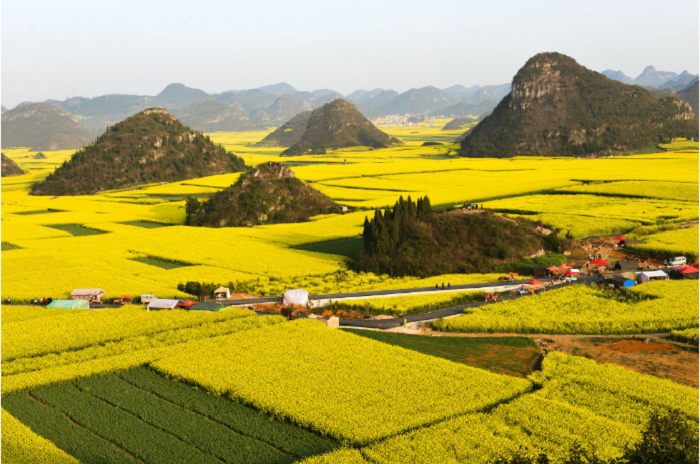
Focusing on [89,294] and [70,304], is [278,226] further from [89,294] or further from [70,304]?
[70,304]

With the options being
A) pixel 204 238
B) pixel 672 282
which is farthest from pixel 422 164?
pixel 672 282

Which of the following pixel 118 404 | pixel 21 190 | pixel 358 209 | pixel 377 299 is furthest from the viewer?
pixel 21 190

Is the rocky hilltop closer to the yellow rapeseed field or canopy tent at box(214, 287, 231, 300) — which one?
canopy tent at box(214, 287, 231, 300)

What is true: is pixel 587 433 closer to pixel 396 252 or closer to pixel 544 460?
pixel 544 460

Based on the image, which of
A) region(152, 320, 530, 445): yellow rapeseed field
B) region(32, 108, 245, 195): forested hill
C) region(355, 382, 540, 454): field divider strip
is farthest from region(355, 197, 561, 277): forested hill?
region(32, 108, 245, 195): forested hill

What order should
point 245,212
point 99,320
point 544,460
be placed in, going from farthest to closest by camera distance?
point 245,212
point 99,320
point 544,460

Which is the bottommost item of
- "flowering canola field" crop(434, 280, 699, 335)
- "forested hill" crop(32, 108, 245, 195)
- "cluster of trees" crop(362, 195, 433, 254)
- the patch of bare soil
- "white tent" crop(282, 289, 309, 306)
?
the patch of bare soil

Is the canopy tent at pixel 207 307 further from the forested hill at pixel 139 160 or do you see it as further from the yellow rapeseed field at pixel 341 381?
the forested hill at pixel 139 160
